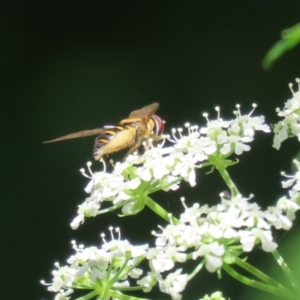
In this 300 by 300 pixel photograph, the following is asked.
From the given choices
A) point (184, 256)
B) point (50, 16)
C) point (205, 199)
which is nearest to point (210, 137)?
point (184, 256)

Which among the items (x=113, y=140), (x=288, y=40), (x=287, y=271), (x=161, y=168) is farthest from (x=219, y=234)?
(x=113, y=140)

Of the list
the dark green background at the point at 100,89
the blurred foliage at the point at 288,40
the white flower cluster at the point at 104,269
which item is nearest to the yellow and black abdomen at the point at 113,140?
the white flower cluster at the point at 104,269

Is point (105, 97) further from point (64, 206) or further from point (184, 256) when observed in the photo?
point (184, 256)

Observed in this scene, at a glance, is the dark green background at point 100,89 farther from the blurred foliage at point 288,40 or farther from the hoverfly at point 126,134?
the blurred foliage at point 288,40

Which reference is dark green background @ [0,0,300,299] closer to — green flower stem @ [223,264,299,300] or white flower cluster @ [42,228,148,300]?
white flower cluster @ [42,228,148,300]

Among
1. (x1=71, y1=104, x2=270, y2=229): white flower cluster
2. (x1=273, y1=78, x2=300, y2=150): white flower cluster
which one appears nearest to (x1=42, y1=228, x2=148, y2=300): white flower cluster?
(x1=71, y1=104, x2=270, y2=229): white flower cluster

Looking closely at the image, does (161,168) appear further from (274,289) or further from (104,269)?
(274,289)
